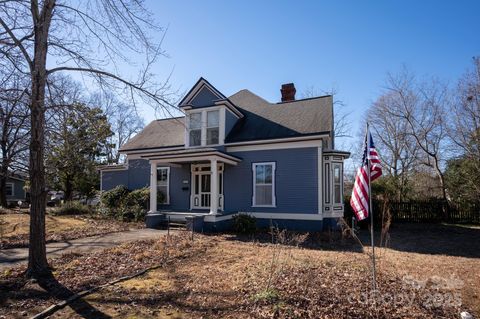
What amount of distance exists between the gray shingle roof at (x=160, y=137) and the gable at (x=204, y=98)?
6.32 ft

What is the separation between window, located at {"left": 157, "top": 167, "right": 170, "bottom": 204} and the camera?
17734mm

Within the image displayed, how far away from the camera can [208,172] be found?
54.5ft

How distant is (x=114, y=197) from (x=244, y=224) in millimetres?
8822

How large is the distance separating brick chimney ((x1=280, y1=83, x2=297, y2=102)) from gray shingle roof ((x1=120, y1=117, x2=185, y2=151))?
22.2 feet

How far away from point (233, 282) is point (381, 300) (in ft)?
8.27

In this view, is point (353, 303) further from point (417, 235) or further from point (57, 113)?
point (417, 235)

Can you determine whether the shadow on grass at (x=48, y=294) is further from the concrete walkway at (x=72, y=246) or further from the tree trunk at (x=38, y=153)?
the concrete walkway at (x=72, y=246)

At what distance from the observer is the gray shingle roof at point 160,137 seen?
61.3 ft

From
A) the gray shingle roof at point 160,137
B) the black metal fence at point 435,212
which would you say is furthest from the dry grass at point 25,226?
the black metal fence at point 435,212

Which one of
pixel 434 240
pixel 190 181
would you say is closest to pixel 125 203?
pixel 190 181

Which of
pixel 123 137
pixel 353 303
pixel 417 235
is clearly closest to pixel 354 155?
pixel 417 235

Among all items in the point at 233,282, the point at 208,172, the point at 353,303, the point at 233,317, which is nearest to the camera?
the point at 233,317

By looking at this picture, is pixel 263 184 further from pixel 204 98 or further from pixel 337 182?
pixel 204 98

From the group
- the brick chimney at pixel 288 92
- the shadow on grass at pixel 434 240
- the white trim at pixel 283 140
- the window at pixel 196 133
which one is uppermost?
the brick chimney at pixel 288 92
